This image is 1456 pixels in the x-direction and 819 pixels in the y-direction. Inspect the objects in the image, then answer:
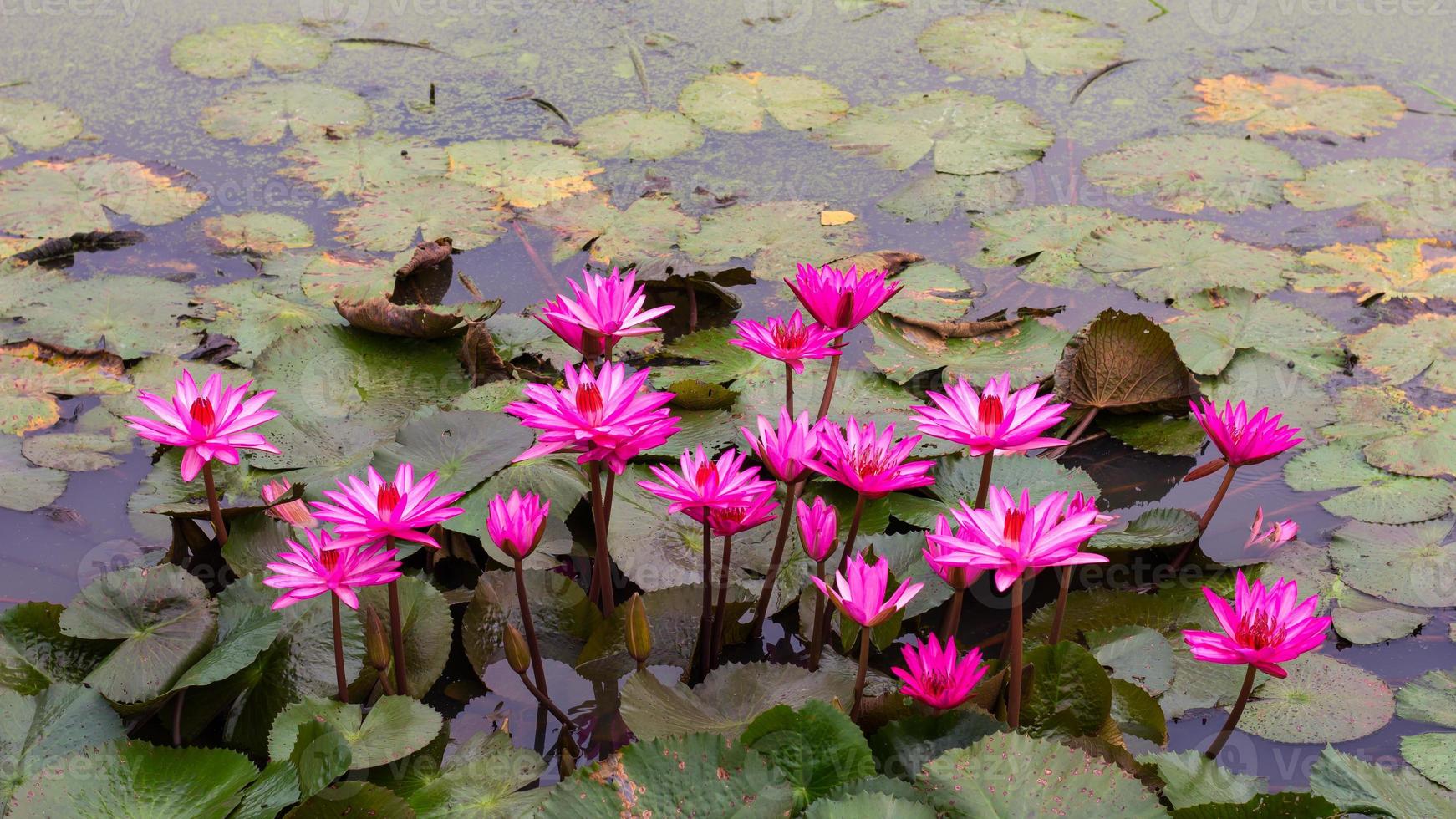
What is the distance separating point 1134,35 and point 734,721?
3609mm

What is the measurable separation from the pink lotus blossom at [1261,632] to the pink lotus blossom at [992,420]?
0.99 feet

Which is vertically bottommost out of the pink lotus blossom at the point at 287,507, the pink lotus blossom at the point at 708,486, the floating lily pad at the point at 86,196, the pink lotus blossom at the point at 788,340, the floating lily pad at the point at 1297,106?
the floating lily pad at the point at 86,196

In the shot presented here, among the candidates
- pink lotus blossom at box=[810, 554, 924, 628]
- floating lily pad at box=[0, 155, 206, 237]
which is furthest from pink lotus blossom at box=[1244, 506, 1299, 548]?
floating lily pad at box=[0, 155, 206, 237]

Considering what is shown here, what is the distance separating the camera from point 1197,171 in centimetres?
347

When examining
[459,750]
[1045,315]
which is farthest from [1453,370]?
[459,750]

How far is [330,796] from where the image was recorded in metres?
1.46

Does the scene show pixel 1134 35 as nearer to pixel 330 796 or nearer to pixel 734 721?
pixel 734 721

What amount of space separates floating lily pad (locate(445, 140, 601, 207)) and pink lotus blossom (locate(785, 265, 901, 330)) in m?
1.66

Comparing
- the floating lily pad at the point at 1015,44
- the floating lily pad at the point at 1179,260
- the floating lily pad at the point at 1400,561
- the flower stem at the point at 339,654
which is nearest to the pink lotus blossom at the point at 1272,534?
the floating lily pad at the point at 1400,561

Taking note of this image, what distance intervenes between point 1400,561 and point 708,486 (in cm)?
141

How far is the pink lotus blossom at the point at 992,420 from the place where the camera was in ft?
4.97

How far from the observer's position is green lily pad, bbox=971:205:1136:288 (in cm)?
304

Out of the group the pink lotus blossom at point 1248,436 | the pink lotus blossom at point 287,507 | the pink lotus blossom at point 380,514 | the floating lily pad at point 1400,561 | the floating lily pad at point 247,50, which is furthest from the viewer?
the floating lily pad at point 247,50

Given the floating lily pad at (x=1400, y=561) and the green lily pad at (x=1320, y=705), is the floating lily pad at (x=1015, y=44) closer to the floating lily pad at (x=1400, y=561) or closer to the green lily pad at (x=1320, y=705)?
the floating lily pad at (x=1400, y=561)
